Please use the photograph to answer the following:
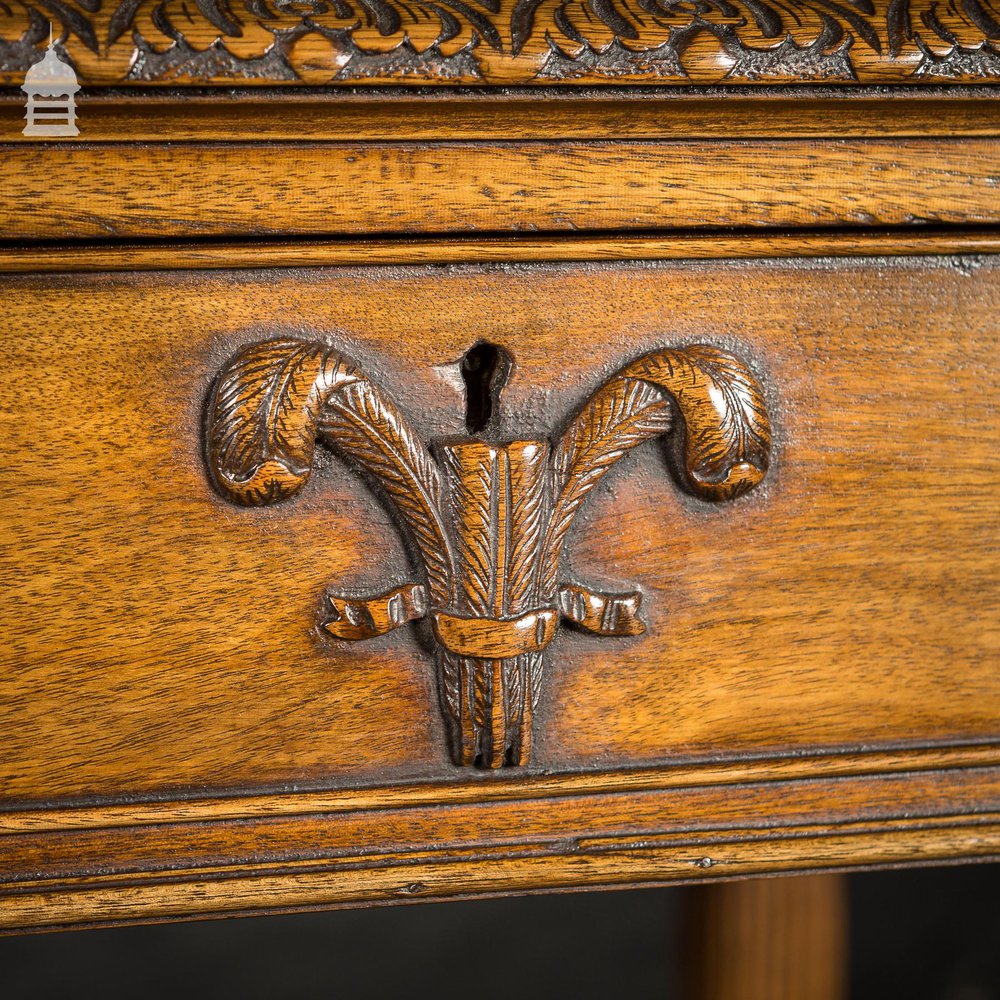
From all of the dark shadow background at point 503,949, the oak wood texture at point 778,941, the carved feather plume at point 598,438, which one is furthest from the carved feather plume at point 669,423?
the dark shadow background at point 503,949

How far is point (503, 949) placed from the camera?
3.45 ft

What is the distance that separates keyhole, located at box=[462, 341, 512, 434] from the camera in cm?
36

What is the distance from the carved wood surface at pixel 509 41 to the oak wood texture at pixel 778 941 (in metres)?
0.44

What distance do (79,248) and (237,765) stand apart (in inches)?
6.1

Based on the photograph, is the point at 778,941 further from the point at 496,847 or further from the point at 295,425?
the point at 295,425

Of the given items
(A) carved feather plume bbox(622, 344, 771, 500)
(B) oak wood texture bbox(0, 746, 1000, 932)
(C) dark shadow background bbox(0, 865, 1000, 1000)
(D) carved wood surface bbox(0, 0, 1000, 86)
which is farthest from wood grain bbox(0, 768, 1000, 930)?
(C) dark shadow background bbox(0, 865, 1000, 1000)

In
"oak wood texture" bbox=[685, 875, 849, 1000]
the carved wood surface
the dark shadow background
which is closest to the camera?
the carved wood surface

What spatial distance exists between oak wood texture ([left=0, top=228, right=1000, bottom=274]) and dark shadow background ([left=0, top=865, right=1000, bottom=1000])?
2.39 feet

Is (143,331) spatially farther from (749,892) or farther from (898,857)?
(749,892)

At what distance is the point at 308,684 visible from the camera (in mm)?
371

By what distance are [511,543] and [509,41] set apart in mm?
135

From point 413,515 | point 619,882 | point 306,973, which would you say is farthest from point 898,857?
point 306,973

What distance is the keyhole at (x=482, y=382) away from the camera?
360 mm

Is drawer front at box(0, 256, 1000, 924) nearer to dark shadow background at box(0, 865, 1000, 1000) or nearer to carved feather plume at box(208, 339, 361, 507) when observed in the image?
carved feather plume at box(208, 339, 361, 507)
